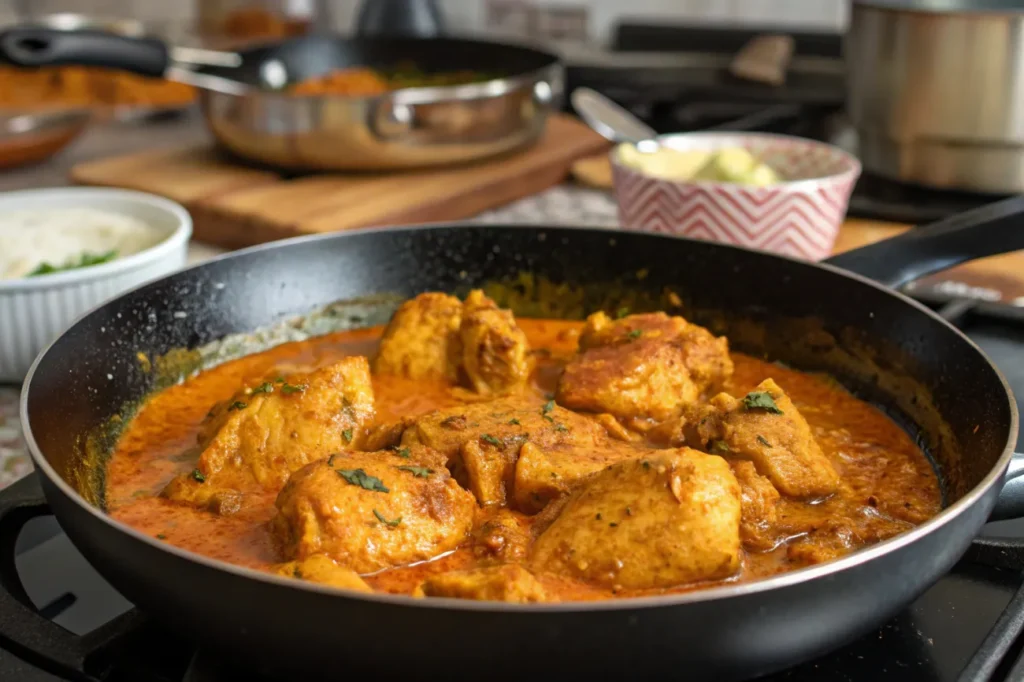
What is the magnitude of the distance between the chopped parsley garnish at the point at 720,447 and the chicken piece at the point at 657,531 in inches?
9.5

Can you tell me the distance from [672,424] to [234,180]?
1872 millimetres

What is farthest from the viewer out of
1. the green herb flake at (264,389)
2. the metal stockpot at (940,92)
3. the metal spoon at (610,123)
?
the metal spoon at (610,123)

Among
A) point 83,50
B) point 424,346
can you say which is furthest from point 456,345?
point 83,50

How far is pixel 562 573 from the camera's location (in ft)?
4.15

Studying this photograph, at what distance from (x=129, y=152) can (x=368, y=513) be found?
2.98 m

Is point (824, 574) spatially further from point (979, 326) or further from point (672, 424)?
point (979, 326)

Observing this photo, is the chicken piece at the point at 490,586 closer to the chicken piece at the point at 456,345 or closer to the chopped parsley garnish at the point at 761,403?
the chopped parsley garnish at the point at 761,403

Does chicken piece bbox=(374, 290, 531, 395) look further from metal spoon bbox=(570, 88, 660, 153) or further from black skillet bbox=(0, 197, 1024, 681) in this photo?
metal spoon bbox=(570, 88, 660, 153)

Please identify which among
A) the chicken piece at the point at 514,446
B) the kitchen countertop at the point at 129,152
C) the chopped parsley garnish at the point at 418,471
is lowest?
the kitchen countertop at the point at 129,152

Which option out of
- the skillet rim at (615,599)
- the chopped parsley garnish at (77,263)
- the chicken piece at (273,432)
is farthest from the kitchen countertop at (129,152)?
the skillet rim at (615,599)

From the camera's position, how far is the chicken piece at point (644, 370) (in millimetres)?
1740

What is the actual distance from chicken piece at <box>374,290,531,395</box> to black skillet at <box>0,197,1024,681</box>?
0.23 meters

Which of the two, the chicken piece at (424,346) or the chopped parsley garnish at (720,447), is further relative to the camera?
the chicken piece at (424,346)

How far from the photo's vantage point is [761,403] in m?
1.55
